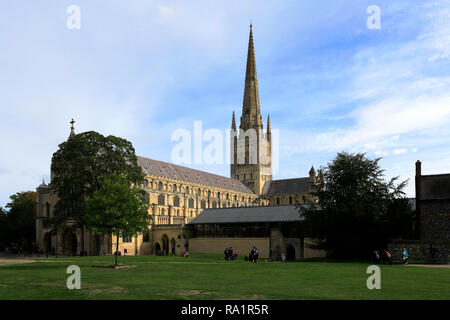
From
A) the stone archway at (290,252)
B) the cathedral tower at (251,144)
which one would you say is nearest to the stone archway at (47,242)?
the stone archway at (290,252)

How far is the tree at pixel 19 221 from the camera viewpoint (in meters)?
87.4

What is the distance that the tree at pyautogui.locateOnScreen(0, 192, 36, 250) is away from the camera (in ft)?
287

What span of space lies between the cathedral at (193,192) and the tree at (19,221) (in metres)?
7.87

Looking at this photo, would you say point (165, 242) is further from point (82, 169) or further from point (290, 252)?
point (290, 252)

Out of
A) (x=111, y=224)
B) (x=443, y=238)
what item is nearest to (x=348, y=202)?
(x=443, y=238)

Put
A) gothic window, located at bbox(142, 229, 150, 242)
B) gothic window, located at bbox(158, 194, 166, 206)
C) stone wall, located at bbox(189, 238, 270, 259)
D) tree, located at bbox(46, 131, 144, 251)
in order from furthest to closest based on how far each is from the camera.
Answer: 1. gothic window, located at bbox(158, 194, 166, 206)
2. gothic window, located at bbox(142, 229, 150, 242)
3. stone wall, located at bbox(189, 238, 270, 259)
4. tree, located at bbox(46, 131, 144, 251)

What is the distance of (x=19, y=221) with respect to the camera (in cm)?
8625

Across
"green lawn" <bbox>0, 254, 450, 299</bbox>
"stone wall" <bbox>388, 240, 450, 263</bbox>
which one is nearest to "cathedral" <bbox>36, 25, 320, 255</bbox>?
"stone wall" <bbox>388, 240, 450, 263</bbox>

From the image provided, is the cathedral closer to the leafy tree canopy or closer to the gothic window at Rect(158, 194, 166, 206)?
the gothic window at Rect(158, 194, 166, 206)

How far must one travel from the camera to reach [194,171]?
4446 inches

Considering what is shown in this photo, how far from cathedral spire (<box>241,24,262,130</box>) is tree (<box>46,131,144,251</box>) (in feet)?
263

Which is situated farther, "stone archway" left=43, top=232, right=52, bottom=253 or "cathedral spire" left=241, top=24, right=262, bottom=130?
"cathedral spire" left=241, top=24, right=262, bottom=130

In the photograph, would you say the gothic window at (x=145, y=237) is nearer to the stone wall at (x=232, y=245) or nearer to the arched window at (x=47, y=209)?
the stone wall at (x=232, y=245)
